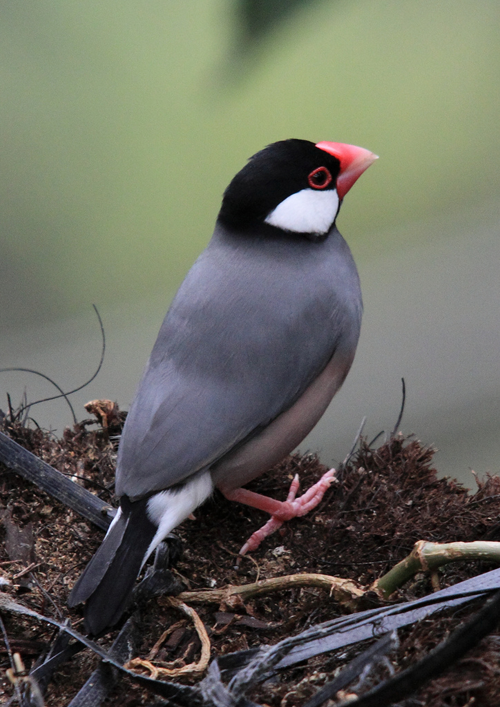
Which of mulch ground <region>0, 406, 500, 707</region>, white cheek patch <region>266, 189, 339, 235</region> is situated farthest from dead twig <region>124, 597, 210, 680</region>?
white cheek patch <region>266, 189, 339, 235</region>

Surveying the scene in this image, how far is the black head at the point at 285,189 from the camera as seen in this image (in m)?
1.04

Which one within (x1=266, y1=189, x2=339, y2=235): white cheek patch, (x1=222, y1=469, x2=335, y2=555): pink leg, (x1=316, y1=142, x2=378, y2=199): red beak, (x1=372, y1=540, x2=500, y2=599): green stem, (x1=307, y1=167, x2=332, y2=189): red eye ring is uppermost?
(x1=316, y1=142, x2=378, y2=199): red beak

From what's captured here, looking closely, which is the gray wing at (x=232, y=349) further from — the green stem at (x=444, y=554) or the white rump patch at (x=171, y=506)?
the green stem at (x=444, y=554)

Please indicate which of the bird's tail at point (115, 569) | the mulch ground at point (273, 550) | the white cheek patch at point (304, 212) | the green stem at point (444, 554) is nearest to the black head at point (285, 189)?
the white cheek patch at point (304, 212)

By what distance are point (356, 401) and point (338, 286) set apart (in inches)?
25.4

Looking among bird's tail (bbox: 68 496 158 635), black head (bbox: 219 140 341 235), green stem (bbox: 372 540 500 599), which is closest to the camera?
green stem (bbox: 372 540 500 599)

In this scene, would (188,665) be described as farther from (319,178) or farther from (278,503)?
(319,178)

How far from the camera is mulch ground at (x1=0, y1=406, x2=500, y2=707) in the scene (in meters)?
0.62

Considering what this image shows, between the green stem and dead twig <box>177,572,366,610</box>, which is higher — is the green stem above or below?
above

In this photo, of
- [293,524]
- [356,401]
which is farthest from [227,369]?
[356,401]

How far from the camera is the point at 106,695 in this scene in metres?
0.64

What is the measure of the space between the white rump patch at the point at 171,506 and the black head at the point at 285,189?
1.39 ft

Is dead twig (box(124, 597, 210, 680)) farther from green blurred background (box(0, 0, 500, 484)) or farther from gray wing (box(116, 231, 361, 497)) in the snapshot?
green blurred background (box(0, 0, 500, 484))

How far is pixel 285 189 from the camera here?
104 cm
